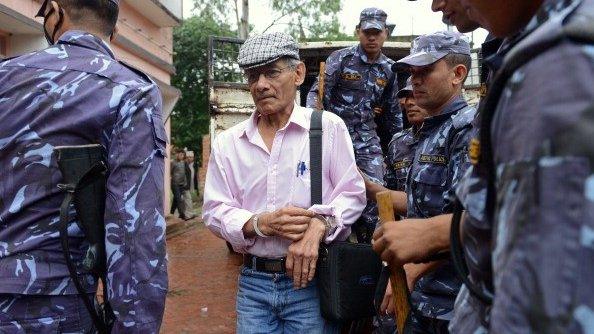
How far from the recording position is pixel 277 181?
253 centimetres

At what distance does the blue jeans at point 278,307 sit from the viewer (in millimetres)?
2465

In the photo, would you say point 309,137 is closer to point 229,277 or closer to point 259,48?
point 259,48

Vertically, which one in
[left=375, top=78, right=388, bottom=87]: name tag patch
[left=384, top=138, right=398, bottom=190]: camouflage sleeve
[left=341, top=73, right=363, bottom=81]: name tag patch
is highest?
[left=341, top=73, right=363, bottom=81]: name tag patch

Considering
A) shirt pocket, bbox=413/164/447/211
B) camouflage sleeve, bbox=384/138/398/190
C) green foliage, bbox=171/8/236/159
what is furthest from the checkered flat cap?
green foliage, bbox=171/8/236/159

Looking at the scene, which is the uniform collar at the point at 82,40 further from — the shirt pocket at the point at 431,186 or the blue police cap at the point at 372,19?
the blue police cap at the point at 372,19

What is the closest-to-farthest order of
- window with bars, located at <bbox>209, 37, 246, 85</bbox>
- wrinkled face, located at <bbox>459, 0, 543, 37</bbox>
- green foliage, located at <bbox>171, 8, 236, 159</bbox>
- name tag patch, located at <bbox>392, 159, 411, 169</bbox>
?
1. wrinkled face, located at <bbox>459, 0, 543, 37</bbox>
2. name tag patch, located at <bbox>392, 159, 411, 169</bbox>
3. window with bars, located at <bbox>209, 37, 246, 85</bbox>
4. green foliage, located at <bbox>171, 8, 236, 159</bbox>

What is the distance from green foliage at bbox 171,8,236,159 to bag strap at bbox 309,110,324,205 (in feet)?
73.0

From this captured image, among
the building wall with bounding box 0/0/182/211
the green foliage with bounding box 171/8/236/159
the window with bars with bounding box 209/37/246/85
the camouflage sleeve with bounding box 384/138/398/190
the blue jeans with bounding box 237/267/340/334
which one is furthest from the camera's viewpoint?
the green foliage with bounding box 171/8/236/159

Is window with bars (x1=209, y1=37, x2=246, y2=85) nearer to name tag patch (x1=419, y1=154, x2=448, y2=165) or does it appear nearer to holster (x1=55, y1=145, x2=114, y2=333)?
name tag patch (x1=419, y1=154, x2=448, y2=165)

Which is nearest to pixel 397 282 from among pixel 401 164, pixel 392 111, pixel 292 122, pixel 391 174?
pixel 292 122

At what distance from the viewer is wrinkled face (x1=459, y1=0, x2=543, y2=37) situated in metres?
0.87

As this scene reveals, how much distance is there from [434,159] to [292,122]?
0.62 m

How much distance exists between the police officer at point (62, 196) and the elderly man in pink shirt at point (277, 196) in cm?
58

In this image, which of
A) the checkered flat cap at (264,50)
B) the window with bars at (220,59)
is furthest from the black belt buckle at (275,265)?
the window with bars at (220,59)
